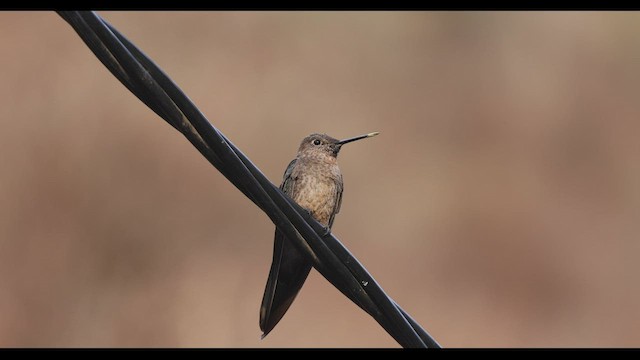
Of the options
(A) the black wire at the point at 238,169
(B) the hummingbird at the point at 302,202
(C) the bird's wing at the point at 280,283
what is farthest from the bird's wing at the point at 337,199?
(A) the black wire at the point at 238,169

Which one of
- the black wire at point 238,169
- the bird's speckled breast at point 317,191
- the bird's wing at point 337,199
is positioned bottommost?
the bird's wing at point 337,199

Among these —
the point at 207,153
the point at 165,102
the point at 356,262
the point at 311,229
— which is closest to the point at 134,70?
the point at 165,102

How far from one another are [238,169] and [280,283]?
226 cm

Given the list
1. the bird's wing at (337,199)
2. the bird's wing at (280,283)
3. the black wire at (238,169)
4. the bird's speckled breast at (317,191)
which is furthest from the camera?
the bird's wing at (337,199)

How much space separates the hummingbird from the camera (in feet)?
17.3

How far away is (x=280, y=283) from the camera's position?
5430 millimetres

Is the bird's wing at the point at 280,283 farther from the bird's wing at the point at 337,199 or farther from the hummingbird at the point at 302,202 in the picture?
the bird's wing at the point at 337,199

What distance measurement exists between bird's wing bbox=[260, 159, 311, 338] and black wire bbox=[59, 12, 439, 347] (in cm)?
156

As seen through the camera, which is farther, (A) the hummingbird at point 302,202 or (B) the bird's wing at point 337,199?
(B) the bird's wing at point 337,199

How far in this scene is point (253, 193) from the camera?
3385 millimetres

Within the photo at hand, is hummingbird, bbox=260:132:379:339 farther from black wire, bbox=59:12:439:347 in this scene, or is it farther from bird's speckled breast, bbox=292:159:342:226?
black wire, bbox=59:12:439:347

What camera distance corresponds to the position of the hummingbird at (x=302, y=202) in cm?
528

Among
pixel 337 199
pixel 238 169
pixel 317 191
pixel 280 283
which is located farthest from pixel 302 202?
pixel 238 169
